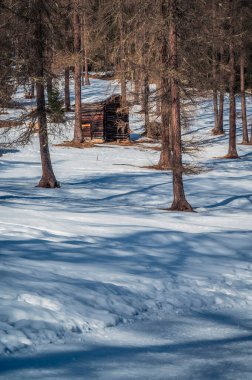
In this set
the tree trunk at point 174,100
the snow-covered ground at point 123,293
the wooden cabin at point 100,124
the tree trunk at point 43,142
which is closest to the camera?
the snow-covered ground at point 123,293

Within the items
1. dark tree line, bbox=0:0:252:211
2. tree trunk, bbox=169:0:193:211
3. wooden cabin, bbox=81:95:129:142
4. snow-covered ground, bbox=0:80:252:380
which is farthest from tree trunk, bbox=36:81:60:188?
wooden cabin, bbox=81:95:129:142

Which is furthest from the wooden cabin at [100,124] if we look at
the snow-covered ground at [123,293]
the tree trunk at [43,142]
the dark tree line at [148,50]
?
the snow-covered ground at [123,293]

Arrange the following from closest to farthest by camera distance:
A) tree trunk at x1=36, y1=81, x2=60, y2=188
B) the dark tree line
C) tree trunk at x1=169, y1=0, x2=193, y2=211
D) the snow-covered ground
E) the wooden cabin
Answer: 1. the snow-covered ground
2. tree trunk at x1=169, y1=0, x2=193, y2=211
3. the dark tree line
4. tree trunk at x1=36, y1=81, x2=60, y2=188
5. the wooden cabin

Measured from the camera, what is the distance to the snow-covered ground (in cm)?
560

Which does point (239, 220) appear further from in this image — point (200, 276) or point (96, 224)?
point (200, 276)

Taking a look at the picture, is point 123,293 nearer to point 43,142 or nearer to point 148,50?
point 148,50

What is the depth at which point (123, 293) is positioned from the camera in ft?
25.7

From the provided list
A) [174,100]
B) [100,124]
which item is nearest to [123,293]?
[174,100]

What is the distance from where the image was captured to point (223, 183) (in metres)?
24.8

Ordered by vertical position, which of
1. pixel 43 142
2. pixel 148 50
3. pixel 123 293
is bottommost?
pixel 123 293

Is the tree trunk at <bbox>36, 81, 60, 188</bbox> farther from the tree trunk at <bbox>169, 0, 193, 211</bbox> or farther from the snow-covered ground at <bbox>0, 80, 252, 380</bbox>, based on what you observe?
the tree trunk at <bbox>169, 0, 193, 211</bbox>

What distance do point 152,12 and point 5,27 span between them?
519 cm

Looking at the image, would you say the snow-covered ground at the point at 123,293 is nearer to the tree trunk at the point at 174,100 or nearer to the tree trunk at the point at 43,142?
the tree trunk at the point at 174,100

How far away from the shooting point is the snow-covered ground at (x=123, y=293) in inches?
220
